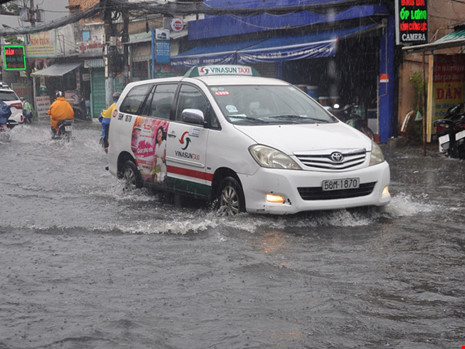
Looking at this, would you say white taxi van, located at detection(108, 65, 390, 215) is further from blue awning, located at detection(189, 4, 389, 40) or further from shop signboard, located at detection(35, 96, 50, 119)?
shop signboard, located at detection(35, 96, 50, 119)

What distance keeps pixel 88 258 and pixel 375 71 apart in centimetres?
1495

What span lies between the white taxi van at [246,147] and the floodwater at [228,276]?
1.14 ft

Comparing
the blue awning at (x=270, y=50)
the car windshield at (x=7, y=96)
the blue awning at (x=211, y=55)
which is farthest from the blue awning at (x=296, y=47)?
the car windshield at (x=7, y=96)

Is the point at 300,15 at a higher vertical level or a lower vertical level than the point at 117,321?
higher

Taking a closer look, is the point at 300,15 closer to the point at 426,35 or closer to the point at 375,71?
the point at 375,71

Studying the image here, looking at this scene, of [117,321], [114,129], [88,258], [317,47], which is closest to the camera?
[117,321]

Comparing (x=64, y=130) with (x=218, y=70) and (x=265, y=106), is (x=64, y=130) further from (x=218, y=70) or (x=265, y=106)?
(x=265, y=106)

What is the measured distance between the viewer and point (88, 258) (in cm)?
611

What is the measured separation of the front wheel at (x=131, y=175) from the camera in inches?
372

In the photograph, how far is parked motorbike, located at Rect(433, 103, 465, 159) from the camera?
44.7 ft

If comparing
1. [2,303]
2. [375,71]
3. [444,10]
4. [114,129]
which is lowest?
[2,303]

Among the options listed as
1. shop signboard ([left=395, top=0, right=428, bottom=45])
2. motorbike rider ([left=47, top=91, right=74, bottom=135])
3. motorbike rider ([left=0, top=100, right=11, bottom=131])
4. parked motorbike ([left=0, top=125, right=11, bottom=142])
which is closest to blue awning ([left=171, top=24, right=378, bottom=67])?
shop signboard ([left=395, top=0, right=428, bottom=45])

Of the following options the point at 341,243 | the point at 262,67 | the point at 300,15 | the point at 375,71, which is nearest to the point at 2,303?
the point at 341,243

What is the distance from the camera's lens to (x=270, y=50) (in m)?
20.4
